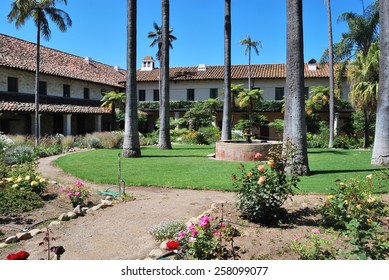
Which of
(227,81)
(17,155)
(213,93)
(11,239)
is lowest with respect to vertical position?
(11,239)

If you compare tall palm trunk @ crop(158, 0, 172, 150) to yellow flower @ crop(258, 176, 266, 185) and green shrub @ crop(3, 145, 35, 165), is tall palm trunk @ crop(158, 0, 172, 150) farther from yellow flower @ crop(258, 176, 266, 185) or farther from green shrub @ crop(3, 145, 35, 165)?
yellow flower @ crop(258, 176, 266, 185)

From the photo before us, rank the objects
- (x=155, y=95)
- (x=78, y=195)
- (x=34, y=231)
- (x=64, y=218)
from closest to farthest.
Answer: (x=34, y=231)
(x=64, y=218)
(x=78, y=195)
(x=155, y=95)

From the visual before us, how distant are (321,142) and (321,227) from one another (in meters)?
21.8

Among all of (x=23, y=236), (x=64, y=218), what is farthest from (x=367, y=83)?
(x=23, y=236)

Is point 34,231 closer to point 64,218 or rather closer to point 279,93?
point 64,218

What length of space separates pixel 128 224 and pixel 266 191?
8.17 ft

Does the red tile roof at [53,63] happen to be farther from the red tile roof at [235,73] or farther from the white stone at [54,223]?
the white stone at [54,223]

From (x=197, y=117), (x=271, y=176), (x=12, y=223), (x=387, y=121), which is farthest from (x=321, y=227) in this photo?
(x=197, y=117)

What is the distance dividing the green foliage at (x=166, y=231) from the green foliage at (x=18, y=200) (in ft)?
10.6

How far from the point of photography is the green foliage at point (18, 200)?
259 inches

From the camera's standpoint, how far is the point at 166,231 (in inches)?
195

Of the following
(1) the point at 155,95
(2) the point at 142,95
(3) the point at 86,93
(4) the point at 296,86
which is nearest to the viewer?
(4) the point at 296,86

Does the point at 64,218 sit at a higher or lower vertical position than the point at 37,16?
lower

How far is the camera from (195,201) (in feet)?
24.7
